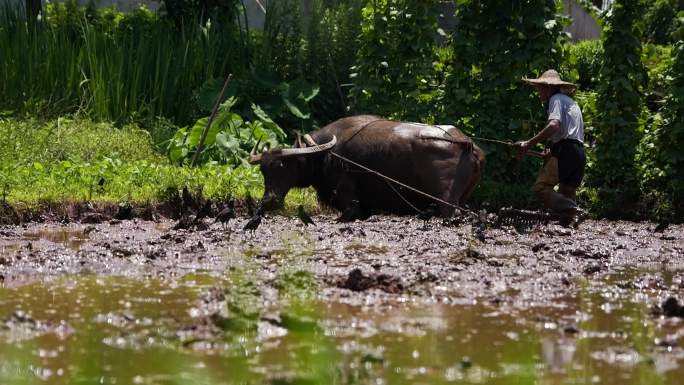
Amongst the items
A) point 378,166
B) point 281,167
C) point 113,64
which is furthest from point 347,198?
point 113,64

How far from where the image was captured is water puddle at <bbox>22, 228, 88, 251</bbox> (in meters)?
9.10

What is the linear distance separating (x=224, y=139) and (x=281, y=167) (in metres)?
2.90

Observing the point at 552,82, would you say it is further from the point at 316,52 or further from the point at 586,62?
the point at 586,62

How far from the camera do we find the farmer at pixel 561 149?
10812 mm

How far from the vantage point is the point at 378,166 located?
1143 cm

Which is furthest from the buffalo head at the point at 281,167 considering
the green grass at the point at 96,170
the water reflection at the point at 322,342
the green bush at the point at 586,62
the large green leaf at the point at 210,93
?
the green bush at the point at 586,62

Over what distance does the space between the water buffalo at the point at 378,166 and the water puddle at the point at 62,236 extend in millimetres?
2017

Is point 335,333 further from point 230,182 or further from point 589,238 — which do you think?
point 230,182

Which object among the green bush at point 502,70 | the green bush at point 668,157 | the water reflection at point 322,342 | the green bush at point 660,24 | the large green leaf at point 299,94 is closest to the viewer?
the water reflection at point 322,342

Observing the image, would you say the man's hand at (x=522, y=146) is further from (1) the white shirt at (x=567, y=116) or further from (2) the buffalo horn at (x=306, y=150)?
(2) the buffalo horn at (x=306, y=150)

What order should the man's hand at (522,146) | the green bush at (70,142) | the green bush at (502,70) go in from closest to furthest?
the man's hand at (522,146), the green bush at (502,70), the green bush at (70,142)

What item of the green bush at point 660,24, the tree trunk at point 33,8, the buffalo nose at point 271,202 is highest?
the green bush at point 660,24

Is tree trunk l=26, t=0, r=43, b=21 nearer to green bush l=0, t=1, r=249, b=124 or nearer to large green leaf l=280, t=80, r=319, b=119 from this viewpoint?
green bush l=0, t=1, r=249, b=124

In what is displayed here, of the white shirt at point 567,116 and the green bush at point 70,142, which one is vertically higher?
the white shirt at point 567,116
